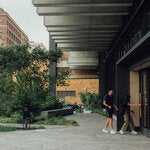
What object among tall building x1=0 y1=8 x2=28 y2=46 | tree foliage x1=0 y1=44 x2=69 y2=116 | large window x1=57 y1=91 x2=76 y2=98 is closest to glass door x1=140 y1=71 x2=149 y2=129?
tree foliage x1=0 y1=44 x2=69 y2=116

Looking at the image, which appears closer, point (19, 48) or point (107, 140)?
point (107, 140)

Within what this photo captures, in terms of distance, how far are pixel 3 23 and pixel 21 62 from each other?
8856 centimetres

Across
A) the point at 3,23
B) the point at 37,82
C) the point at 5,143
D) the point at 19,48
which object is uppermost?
the point at 3,23

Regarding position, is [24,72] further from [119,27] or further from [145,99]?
[145,99]

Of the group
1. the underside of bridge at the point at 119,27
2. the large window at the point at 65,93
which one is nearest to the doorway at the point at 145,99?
the underside of bridge at the point at 119,27

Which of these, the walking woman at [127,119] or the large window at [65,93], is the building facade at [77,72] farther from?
the walking woman at [127,119]

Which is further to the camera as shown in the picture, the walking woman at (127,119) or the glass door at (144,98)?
the walking woman at (127,119)

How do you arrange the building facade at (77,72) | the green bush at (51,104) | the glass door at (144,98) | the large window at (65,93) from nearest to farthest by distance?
1. the glass door at (144,98)
2. the green bush at (51,104)
3. the building facade at (77,72)
4. the large window at (65,93)

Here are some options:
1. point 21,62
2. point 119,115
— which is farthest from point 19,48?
point 119,115

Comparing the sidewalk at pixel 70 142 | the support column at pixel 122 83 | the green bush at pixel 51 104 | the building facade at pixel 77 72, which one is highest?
the building facade at pixel 77 72

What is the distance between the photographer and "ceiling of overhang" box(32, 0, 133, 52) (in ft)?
58.3

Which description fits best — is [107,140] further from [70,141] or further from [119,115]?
[119,115]

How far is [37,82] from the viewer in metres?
29.6

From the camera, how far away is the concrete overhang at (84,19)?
1778 cm
